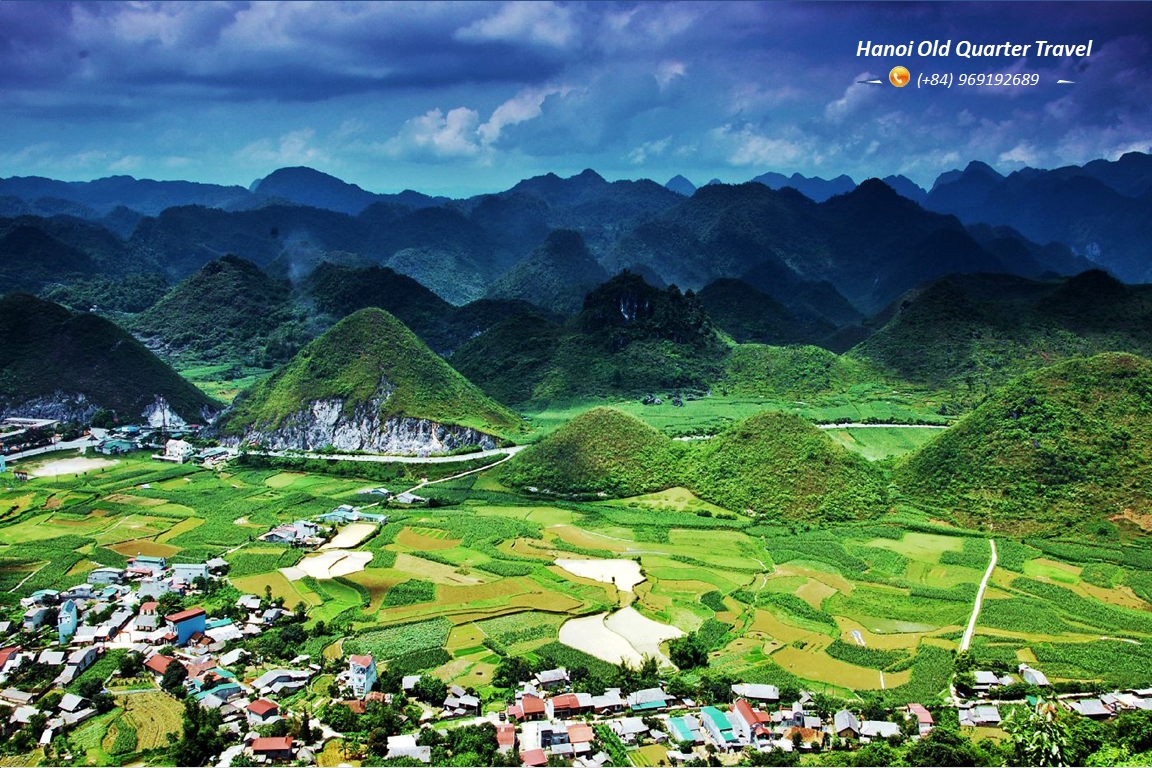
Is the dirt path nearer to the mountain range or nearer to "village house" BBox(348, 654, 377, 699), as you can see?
"village house" BBox(348, 654, 377, 699)

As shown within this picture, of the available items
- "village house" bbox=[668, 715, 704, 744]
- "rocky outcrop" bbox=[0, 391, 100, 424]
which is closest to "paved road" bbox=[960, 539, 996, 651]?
"village house" bbox=[668, 715, 704, 744]

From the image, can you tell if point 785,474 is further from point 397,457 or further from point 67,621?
point 67,621

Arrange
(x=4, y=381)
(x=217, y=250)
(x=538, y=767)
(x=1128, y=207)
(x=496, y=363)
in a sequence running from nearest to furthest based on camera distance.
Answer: (x=538, y=767)
(x=4, y=381)
(x=496, y=363)
(x=217, y=250)
(x=1128, y=207)

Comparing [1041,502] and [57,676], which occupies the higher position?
[1041,502]

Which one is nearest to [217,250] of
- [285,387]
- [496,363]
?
[496,363]

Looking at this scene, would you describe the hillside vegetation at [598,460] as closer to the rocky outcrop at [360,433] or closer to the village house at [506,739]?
the rocky outcrop at [360,433]

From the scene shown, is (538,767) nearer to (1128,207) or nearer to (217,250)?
(217,250)

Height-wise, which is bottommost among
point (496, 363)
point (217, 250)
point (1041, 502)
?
point (1041, 502)

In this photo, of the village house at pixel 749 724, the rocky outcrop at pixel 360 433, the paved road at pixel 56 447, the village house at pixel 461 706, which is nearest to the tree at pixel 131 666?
the village house at pixel 461 706
